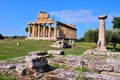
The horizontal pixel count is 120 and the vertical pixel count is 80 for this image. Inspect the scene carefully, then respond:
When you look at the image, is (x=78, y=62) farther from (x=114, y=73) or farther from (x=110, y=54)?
(x=110, y=54)

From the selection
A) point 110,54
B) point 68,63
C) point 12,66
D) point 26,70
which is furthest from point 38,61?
point 110,54

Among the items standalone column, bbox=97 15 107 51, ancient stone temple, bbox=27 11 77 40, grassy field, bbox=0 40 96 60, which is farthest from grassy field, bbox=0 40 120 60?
ancient stone temple, bbox=27 11 77 40

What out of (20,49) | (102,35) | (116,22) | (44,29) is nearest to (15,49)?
(20,49)

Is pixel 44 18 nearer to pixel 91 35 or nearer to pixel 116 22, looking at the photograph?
pixel 116 22

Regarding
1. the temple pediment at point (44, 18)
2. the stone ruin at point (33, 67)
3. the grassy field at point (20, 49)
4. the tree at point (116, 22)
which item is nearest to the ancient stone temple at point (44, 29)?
the temple pediment at point (44, 18)

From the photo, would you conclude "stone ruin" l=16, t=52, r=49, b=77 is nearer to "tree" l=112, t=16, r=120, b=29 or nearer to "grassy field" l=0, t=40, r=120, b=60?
"grassy field" l=0, t=40, r=120, b=60

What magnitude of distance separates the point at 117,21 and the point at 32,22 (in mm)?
29277

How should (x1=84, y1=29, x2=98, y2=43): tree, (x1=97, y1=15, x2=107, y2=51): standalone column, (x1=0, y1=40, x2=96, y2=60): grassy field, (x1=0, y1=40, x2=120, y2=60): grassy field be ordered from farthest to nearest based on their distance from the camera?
1. (x1=84, y1=29, x2=98, y2=43): tree
2. (x1=97, y1=15, x2=107, y2=51): standalone column
3. (x1=0, y1=40, x2=96, y2=60): grassy field
4. (x1=0, y1=40, x2=120, y2=60): grassy field

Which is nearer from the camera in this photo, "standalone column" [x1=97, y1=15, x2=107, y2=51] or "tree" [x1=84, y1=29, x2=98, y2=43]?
"standalone column" [x1=97, y1=15, x2=107, y2=51]

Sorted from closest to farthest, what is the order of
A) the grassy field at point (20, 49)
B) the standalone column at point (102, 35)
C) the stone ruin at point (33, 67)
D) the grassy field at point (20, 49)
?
the stone ruin at point (33, 67) < the grassy field at point (20, 49) < the grassy field at point (20, 49) < the standalone column at point (102, 35)

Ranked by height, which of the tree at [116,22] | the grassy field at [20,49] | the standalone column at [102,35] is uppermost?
the tree at [116,22]

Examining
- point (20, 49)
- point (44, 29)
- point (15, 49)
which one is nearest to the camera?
point (15, 49)

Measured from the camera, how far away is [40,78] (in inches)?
429

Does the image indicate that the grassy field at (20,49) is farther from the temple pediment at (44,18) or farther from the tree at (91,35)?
the temple pediment at (44,18)
